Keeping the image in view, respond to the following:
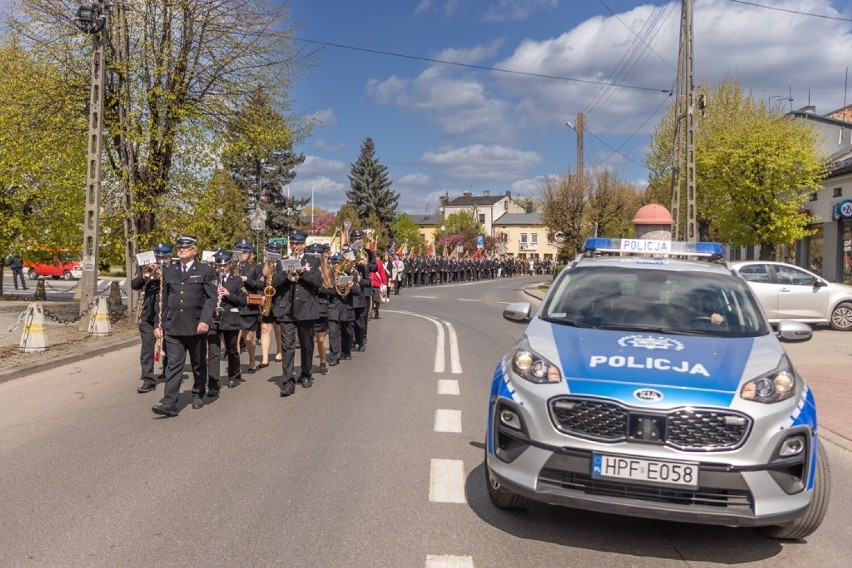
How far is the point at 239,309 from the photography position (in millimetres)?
10102

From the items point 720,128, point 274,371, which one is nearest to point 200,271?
point 274,371

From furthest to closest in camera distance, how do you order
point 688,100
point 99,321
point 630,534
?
point 688,100 < point 99,321 < point 630,534

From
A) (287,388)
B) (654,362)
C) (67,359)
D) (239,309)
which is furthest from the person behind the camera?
(67,359)

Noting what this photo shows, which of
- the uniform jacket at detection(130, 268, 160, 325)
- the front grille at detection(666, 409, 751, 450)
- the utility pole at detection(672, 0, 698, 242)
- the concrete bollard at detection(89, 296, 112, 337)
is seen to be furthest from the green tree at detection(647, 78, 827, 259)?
the front grille at detection(666, 409, 751, 450)

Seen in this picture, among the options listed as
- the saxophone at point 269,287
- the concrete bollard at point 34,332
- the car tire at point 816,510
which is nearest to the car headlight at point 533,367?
the car tire at point 816,510

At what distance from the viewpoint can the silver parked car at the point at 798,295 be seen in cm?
1784

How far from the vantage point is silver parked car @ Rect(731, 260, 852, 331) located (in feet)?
58.5

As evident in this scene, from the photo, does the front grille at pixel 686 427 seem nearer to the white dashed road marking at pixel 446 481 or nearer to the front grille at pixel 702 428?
the front grille at pixel 702 428

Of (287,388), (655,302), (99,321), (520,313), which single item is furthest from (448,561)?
(99,321)

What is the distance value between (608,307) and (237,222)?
5118cm

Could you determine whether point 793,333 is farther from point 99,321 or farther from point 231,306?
→ point 99,321

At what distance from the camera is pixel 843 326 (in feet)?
59.7

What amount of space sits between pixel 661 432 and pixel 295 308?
592 centimetres

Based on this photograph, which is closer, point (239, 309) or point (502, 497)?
point (502, 497)
